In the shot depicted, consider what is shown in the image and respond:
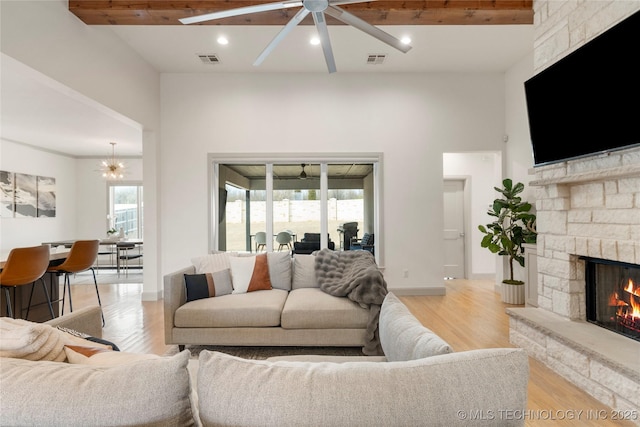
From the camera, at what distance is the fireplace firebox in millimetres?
2457

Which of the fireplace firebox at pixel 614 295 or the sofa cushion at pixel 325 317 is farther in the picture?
the sofa cushion at pixel 325 317

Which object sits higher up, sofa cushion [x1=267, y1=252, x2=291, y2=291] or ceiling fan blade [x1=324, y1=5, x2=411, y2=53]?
ceiling fan blade [x1=324, y1=5, x2=411, y2=53]

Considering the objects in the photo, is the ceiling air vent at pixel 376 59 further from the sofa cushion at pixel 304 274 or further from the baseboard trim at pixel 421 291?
the baseboard trim at pixel 421 291

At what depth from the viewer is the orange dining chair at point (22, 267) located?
2859 millimetres

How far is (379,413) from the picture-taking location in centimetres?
80

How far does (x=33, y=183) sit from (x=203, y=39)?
20.4 ft

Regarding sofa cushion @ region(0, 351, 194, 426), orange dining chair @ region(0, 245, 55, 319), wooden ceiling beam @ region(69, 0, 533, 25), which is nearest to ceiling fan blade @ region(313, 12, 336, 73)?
wooden ceiling beam @ region(69, 0, 533, 25)

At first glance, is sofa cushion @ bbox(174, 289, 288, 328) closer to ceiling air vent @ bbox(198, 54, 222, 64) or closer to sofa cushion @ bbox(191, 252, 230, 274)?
sofa cushion @ bbox(191, 252, 230, 274)

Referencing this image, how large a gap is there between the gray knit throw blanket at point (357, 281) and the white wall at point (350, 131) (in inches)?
78.6

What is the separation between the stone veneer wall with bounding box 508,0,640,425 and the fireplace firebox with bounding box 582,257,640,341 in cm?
7

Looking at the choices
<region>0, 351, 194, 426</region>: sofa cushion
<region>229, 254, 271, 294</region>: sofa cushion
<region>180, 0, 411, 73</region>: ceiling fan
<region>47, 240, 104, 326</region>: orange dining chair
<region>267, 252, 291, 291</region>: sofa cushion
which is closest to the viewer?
<region>0, 351, 194, 426</region>: sofa cushion

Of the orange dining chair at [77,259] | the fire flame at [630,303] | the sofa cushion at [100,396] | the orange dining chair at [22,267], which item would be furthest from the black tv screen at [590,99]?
the orange dining chair at [77,259]

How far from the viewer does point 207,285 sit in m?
3.19

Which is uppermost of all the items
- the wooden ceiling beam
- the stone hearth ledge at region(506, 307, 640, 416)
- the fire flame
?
the wooden ceiling beam
